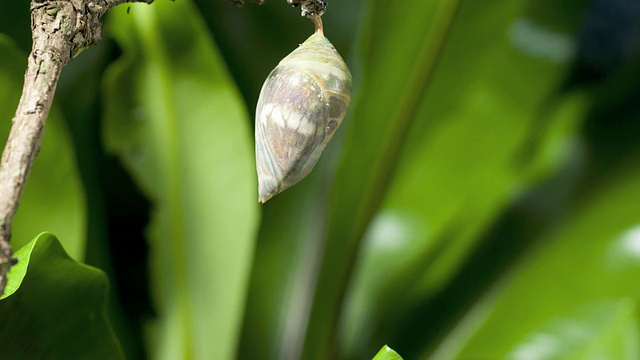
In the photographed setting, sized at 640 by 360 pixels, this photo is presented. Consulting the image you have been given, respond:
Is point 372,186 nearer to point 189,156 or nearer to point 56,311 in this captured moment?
point 189,156

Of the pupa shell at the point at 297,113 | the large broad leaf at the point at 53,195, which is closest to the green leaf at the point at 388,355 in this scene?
the pupa shell at the point at 297,113

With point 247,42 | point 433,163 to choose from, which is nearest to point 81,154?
point 247,42

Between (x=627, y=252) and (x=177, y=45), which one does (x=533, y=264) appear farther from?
(x=177, y=45)

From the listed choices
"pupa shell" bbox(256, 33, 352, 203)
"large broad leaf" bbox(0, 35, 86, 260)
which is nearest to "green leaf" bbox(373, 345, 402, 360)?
"pupa shell" bbox(256, 33, 352, 203)

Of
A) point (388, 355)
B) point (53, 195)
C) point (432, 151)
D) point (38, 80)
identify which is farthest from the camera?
point (432, 151)

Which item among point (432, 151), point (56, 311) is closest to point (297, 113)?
point (56, 311)

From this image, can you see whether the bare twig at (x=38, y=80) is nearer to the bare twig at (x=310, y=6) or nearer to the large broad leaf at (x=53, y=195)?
the bare twig at (x=310, y=6)
